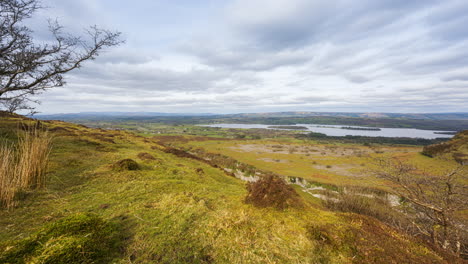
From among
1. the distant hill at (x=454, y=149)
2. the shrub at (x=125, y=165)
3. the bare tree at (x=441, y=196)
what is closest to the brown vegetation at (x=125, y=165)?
the shrub at (x=125, y=165)

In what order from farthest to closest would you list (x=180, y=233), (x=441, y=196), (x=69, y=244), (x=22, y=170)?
(x=441, y=196)
(x=22, y=170)
(x=180, y=233)
(x=69, y=244)

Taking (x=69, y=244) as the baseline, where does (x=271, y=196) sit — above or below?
below

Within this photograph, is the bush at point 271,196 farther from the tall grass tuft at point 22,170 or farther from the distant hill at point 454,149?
the distant hill at point 454,149

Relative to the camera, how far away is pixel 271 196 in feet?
17.2

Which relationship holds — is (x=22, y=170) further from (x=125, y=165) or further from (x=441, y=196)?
(x=441, y=196)

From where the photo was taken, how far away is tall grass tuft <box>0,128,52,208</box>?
14.5 ft

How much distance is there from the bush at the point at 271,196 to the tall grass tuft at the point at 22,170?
6370mm

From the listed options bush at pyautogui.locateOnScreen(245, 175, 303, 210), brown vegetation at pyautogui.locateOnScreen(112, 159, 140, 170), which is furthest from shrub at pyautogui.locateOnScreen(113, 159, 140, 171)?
bush at pyautogui.locateOnScreen(245, 175, 303, 210)

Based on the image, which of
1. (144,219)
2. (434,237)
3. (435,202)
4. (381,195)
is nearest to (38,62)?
(144,219)

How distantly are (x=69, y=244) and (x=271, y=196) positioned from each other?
452cm

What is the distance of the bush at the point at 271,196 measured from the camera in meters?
5.14

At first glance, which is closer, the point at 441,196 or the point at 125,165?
the point at 441,196

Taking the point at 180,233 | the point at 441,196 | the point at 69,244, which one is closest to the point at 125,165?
the point at 180,233

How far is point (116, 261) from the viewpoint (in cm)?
294
